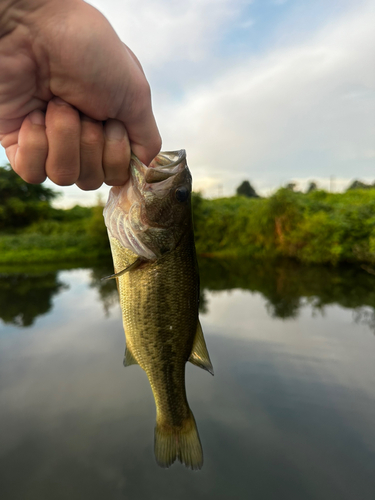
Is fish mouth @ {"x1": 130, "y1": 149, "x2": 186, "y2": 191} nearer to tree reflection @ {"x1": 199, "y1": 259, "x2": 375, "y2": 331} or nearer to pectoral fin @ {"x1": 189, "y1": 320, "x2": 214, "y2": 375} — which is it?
pectoral fin @ {"x1": 189, "y1": 320, "x2": 214, "y2": 375}

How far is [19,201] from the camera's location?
3459 cm

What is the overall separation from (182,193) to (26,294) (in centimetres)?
2059

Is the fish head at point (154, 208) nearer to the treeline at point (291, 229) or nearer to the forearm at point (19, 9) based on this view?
the forearm at point (19, 9)

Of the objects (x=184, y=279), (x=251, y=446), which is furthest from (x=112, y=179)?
(x=251, y=446)

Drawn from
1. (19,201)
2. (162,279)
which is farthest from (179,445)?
(19,201)

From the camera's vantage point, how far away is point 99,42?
3.91 feet

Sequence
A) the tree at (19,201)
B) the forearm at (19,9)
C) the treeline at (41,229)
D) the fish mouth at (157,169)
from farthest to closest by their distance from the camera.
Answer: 1. the tree at (19,201)
2. the treeline at (41,229)
3. the fish mouth at (157,169)
4. the forearm at (19,9)

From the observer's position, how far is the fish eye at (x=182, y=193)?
69.6 inches

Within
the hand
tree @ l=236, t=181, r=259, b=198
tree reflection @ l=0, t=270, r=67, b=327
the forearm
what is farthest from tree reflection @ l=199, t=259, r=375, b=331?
tree @ l=236, t=181, r=259, b=198

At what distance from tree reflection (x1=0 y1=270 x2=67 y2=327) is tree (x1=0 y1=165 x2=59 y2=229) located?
44.5 feet

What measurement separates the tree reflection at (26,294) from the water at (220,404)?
161 millimetres

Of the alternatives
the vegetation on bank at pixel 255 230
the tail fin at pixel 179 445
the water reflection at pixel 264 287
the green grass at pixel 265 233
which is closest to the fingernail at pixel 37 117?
the tail fin at pixel 179 445

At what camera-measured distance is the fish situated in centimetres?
175

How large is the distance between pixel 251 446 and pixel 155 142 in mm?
9320
